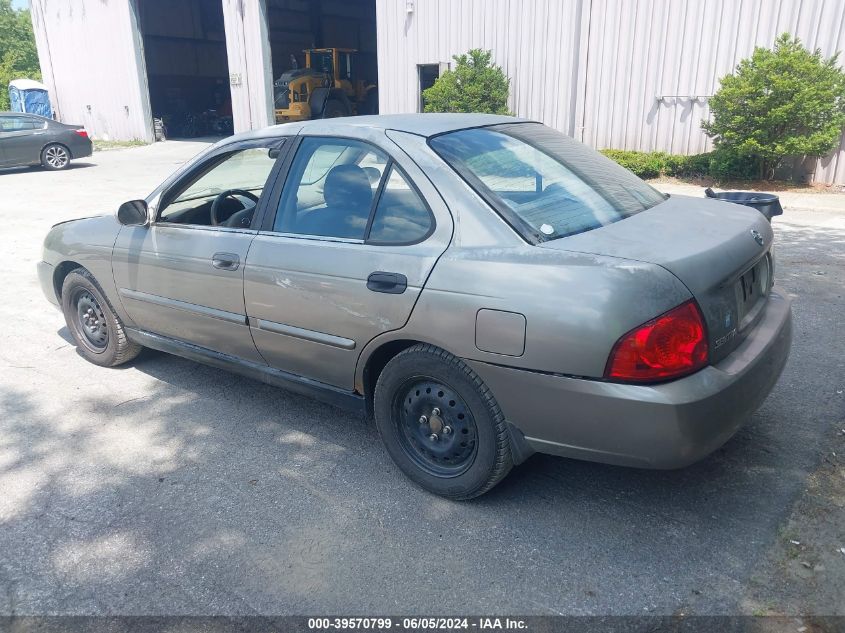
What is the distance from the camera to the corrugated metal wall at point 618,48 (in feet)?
40.0

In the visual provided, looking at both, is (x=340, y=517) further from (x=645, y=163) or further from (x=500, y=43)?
(x=500, y=43)

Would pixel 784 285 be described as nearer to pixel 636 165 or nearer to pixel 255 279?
pixel 255 279

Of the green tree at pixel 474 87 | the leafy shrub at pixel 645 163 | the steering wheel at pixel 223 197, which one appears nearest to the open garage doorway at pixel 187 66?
the green tree at pixel 474 87

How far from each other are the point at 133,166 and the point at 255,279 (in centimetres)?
1733

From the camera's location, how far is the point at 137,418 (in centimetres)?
415

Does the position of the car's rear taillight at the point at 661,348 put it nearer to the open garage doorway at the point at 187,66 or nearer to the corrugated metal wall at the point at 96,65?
the corrugated metal wall at the point at 96,65

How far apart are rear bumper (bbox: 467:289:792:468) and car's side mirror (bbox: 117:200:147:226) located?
95.5 inches

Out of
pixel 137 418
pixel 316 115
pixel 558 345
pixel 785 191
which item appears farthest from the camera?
pixel 316 115

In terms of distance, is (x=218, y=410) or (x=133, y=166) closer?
(x=218, y=410)

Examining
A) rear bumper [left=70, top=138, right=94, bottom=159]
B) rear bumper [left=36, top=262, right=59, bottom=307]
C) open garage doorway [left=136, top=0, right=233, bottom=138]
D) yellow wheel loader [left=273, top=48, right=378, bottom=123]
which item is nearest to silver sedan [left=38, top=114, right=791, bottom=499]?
rear bumper [left=36, top=262, right=59, bottom=307]

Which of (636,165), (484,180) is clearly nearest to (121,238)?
(484,180)

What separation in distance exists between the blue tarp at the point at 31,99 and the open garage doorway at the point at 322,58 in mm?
9445

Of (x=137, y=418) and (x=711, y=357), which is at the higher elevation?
(x=711, y=357)

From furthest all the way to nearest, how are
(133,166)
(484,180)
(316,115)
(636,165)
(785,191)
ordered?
1. (316,115)
2. (133,166)
3. (636,165)
4. (785,191)
5. (484,180)
